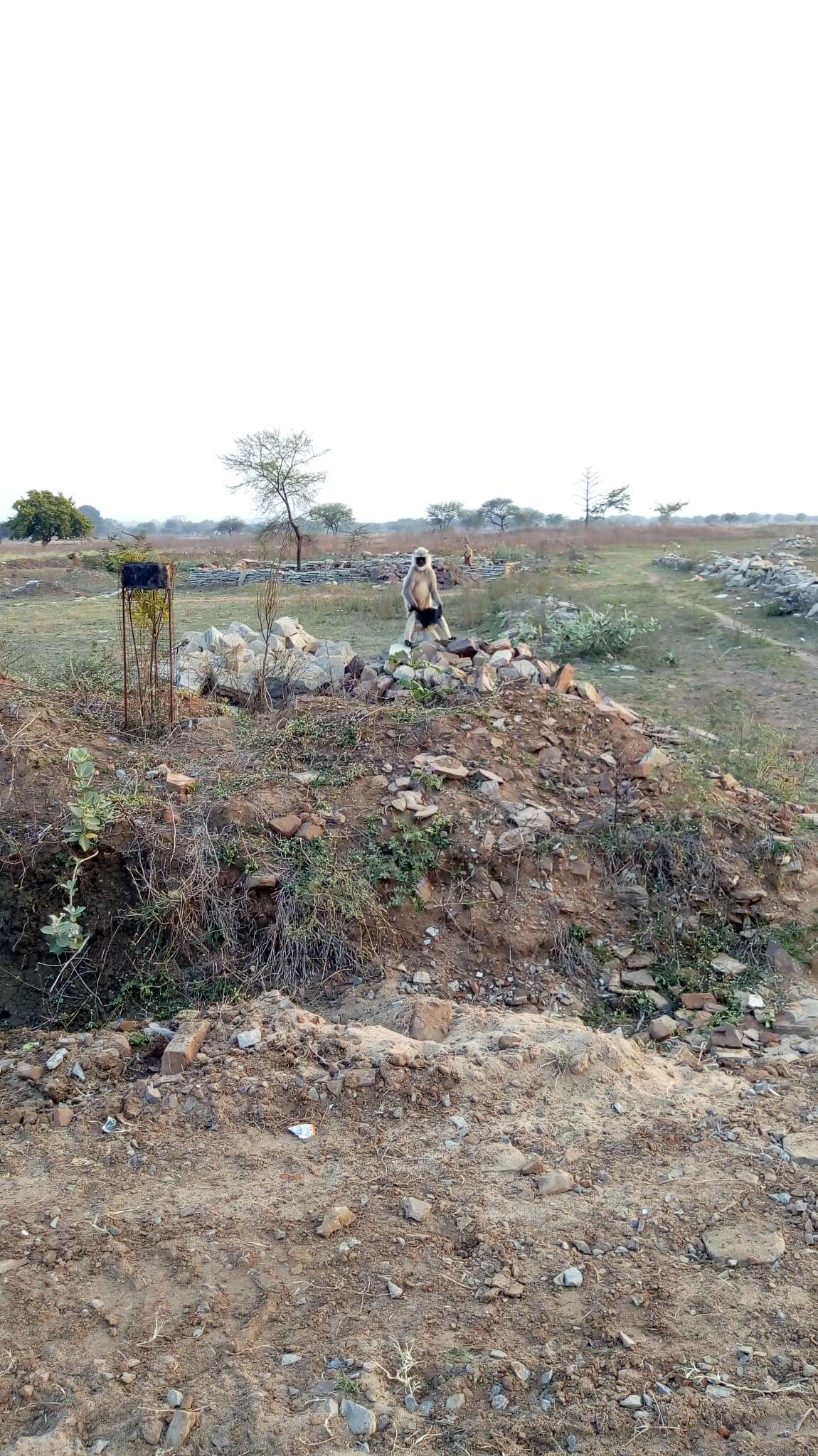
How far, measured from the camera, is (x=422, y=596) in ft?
31.7

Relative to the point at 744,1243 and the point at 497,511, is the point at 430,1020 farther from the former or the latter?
the point at 497,511

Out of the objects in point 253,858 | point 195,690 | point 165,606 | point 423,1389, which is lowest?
point 423,1389

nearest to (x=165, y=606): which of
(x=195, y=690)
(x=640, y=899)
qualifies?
(x=195, y=690)

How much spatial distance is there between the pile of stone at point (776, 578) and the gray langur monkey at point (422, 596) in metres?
7.59

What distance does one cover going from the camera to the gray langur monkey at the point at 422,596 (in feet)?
31.6

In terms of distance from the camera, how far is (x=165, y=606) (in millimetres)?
7020

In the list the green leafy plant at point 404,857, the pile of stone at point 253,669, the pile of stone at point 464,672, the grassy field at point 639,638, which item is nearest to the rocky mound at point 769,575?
the grassy field at point 639,638

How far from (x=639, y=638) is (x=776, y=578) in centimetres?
614

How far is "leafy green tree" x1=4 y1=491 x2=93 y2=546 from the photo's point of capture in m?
34.5

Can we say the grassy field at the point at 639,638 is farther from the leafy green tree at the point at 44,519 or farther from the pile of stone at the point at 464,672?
the leafy green tree at the point at 44,519

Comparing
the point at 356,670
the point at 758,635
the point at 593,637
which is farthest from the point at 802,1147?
the point at 758,635

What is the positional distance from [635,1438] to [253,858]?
3.14 m

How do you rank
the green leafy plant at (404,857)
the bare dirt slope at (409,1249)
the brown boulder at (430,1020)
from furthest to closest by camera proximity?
1. the green leafy plant at (404,857)
2. the brown boulder at (430,1020)
3. the bare dirt slope at (409,1249)

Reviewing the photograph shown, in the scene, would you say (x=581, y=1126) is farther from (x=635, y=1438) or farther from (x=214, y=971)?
(x=214, y=971)
